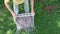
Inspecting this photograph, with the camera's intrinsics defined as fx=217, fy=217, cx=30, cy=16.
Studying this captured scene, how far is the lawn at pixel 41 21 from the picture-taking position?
150 inches

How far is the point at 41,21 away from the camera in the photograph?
3996mm

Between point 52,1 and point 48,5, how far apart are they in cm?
12

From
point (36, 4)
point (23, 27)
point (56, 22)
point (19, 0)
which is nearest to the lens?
point (19, 0)

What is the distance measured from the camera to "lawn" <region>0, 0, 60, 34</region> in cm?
381

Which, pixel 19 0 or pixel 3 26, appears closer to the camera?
pixel 19 0

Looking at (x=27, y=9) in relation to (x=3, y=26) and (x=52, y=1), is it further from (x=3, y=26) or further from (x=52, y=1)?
(x=52, y=1)

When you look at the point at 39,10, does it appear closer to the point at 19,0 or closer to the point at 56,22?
the point at 56,22

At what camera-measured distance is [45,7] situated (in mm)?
4266

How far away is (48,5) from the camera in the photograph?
432 centimetres

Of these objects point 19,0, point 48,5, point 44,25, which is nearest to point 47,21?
point 44,25

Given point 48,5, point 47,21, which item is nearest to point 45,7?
point 48,5

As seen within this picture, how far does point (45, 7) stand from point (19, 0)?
0.92 m

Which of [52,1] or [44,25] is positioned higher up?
[52,1]

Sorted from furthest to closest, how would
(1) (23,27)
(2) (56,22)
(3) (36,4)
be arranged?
(3) (36,4) < (2) (56,22) < (1) (23,27)
